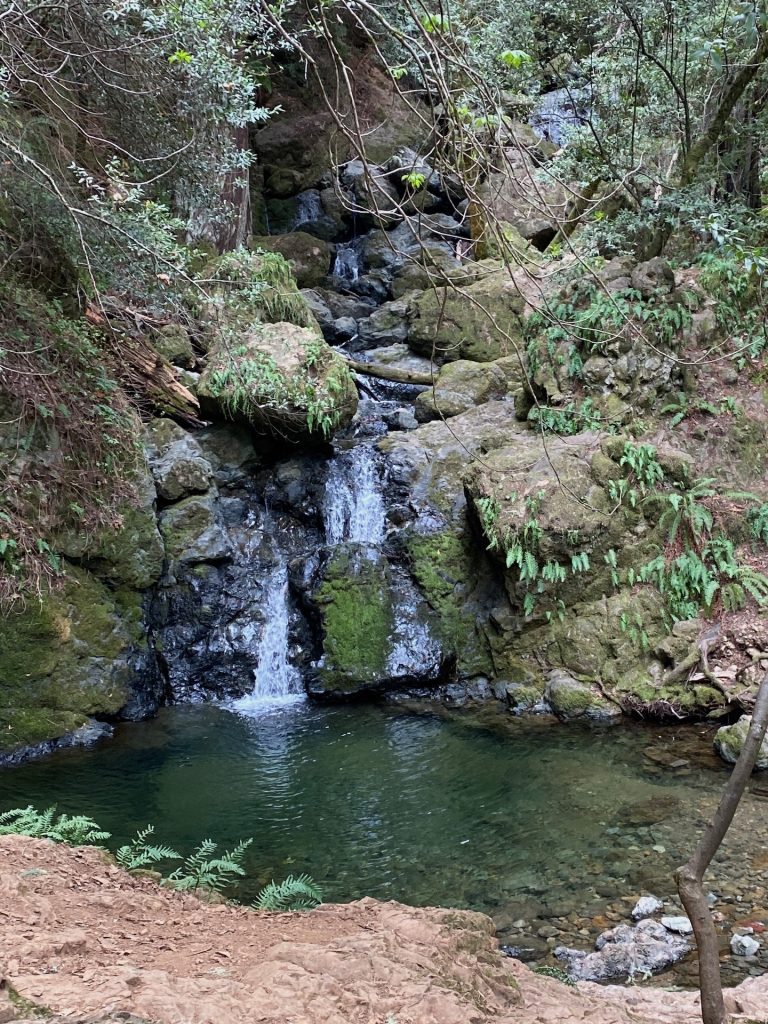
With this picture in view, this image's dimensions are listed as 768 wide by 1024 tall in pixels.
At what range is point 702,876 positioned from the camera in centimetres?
204

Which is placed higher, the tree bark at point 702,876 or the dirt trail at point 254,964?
the tree bark at point 702,876

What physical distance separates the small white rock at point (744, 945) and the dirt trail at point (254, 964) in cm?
58

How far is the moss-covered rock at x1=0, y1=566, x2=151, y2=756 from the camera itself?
7496mm

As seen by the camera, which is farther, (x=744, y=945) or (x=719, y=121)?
(x=719, y=121)

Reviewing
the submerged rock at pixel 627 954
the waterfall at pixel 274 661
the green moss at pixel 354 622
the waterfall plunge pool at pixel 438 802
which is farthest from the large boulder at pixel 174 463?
the submerged rock at pixel 627 954

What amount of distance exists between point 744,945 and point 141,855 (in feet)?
12.8

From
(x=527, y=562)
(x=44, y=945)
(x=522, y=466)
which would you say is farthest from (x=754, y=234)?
(x=44, y=945)

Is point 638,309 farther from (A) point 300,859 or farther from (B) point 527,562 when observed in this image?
(A) point 300,859

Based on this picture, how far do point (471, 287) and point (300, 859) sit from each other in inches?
454

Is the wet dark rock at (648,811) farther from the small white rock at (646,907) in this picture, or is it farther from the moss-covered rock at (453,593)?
the moss-covered rock at (453,593)

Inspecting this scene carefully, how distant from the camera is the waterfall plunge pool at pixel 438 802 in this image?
4930mm

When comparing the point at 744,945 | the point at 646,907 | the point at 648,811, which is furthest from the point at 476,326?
the point at 744,945

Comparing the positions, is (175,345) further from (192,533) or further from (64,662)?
(64,662)

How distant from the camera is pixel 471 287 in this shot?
561 inches
